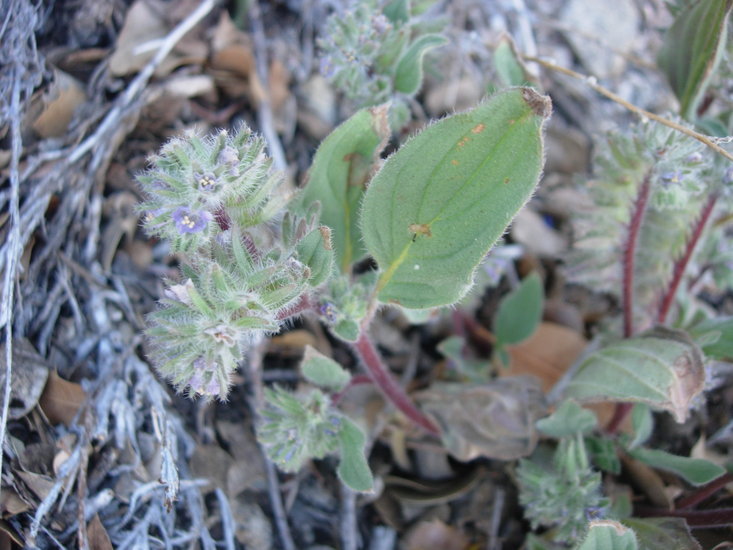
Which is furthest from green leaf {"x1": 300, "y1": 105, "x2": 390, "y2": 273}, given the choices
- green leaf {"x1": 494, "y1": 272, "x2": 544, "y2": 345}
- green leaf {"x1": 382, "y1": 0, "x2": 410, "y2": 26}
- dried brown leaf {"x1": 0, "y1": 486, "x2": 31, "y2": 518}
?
dried brown leaf {"x1": 0, "y1": 486, "x2": 31, "y2": 518}

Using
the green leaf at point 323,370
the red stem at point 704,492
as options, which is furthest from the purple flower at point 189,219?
the red stem at point 704,492

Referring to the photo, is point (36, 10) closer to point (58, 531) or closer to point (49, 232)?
point (49, 232)

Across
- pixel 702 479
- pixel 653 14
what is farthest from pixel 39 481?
pixel 653 14

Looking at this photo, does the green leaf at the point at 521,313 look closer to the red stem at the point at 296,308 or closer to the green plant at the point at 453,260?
the green plant at the point at 453,260

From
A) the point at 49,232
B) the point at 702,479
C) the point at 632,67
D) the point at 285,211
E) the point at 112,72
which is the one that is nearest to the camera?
the point at 285,211

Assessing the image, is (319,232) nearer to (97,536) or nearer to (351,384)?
(351,384)
